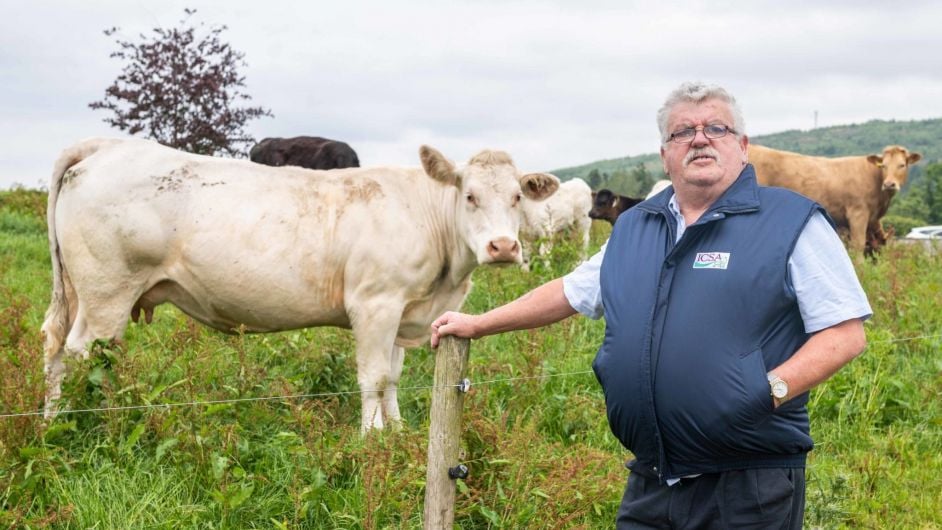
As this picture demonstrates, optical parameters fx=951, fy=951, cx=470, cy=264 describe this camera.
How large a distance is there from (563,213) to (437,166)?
10457 millimetres

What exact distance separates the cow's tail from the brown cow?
11.9m

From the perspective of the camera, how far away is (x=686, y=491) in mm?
3330

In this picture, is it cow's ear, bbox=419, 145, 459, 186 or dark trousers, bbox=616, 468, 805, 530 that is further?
cow's ear, bbox=419, 145, 459, 186

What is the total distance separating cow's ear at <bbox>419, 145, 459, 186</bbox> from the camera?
23.6ft

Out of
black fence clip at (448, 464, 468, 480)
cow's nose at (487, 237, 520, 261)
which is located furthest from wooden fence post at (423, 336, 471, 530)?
cow's nose at (487, 237, 520, 261)

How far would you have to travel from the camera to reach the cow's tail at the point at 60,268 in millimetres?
6898

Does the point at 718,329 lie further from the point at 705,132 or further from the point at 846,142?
the point at 846,142

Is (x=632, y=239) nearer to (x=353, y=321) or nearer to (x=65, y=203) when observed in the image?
(x=353, y=321)

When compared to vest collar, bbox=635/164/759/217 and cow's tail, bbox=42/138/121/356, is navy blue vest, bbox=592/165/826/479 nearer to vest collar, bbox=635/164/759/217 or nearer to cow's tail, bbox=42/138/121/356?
vest collar, bbox=635/164/759/217

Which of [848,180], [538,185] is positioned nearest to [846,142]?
[848,180]

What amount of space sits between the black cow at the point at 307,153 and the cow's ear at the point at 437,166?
7.87 metres

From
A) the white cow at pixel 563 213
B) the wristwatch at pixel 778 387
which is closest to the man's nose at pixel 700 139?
the wristwatch at pixel 778 387

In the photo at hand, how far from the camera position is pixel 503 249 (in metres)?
6.77

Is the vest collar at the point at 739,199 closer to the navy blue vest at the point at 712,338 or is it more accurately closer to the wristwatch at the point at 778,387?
the navy blue vest at the point at 712,338
